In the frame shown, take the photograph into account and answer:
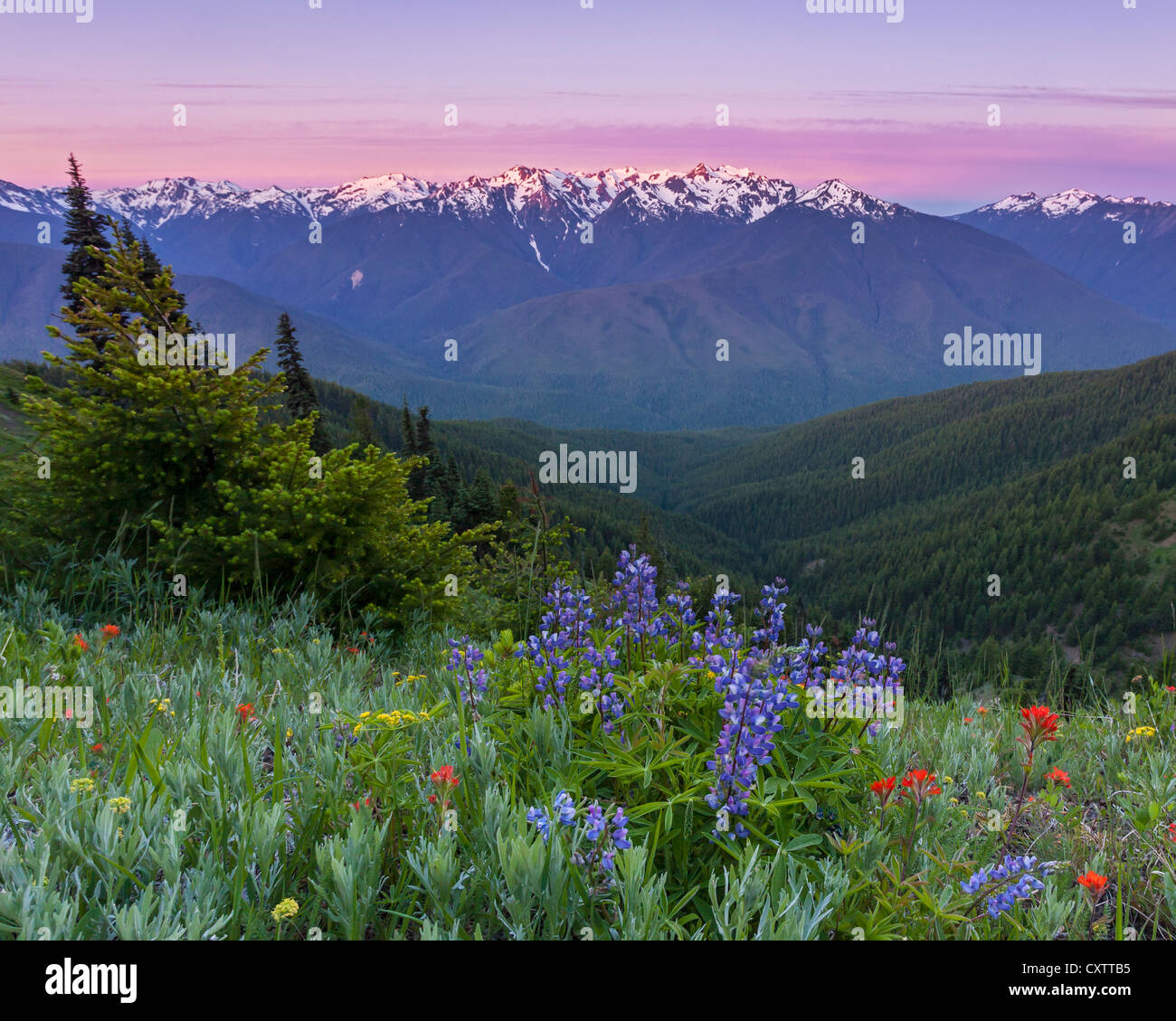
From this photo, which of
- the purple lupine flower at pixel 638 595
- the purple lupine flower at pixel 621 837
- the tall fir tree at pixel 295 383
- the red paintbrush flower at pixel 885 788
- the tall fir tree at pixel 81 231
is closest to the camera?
the purple lupine flower at pixel 621 837

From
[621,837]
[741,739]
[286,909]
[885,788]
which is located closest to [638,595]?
[741,739]

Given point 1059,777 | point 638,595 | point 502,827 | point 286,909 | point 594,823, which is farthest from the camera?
point 638,595

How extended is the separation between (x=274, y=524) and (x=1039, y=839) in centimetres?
895

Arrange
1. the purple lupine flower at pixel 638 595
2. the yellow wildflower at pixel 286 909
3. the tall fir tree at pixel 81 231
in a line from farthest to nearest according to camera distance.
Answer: the tall fir tree at pixel 81 231, the purple lupine flower at pixel 638 595, the yellow wildflower at pixel 286 909

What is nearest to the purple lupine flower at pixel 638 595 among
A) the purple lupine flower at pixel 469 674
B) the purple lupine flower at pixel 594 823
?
the purple lupine flower at pixel 469 674

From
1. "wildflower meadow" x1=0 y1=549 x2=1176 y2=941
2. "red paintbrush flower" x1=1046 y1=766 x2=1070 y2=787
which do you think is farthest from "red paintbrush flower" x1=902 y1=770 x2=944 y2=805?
"red paintbrush flower" x1=1046 y1=766 x2=1070 y2=787

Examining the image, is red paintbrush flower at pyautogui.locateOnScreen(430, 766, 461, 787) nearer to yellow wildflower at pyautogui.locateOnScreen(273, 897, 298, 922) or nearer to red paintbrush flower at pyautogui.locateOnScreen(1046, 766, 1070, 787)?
yellow wildflower at pyautogui.locateOnScreen(273, 897, 298, 922)

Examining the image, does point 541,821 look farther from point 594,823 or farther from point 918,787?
point 918,787

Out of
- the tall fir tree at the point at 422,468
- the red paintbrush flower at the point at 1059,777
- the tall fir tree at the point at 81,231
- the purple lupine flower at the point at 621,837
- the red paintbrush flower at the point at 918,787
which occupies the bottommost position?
the red paintbrush flower at the point at 1059,777

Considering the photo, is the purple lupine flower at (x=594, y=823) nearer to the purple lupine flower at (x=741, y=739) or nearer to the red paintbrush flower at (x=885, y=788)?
the purple lupine flower at (x=741, y=739)

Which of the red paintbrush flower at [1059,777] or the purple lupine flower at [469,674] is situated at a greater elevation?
the purple lupine flower at [469,674]

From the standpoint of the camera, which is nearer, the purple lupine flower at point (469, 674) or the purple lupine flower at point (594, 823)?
the purple lupine flower at point (594, 823)

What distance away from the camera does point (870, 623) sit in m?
3.57
